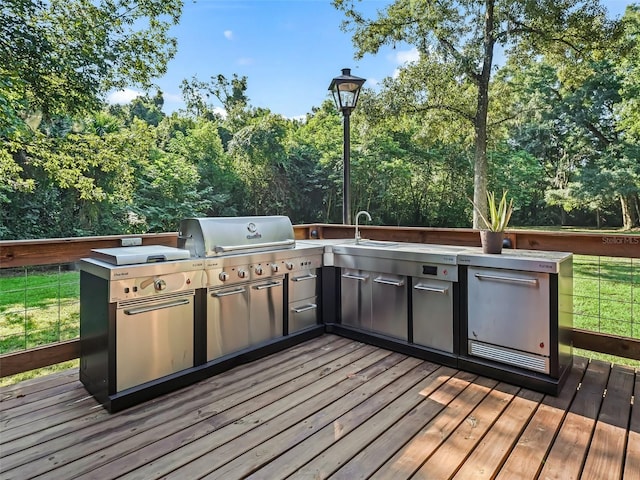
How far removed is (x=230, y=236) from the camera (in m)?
2.68

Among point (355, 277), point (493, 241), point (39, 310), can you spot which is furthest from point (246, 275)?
point (39, 310)

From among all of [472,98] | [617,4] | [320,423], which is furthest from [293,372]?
[617,4]

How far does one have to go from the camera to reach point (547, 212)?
13.2 metres

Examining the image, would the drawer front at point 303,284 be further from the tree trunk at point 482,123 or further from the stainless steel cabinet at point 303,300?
the tree trunk at point 482,123

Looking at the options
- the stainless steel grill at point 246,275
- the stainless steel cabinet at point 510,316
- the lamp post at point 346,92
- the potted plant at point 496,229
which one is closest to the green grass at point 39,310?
the stainless steel grill at point 246,275

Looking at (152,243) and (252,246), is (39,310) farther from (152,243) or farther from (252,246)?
(252,246)

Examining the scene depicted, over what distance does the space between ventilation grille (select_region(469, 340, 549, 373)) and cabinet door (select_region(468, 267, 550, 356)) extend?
0.11 feet

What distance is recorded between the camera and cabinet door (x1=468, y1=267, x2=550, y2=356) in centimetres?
229

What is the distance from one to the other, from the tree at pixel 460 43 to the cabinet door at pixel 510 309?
654 centimetres

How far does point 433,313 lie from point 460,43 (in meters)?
8.48

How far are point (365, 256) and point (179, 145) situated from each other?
9315mm

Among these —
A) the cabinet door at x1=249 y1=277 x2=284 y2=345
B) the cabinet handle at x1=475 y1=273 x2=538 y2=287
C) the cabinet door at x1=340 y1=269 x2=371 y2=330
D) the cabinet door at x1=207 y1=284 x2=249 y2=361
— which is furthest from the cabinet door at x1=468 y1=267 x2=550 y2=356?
the cabinet door at x1=207 y1=284 x2=249 y2=361

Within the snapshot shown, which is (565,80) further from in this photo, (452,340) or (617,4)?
(452,340)

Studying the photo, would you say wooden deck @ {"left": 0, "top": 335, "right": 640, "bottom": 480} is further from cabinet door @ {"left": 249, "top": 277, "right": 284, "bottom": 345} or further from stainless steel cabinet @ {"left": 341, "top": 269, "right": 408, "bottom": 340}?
stainless steel cabinet @ {"left": 341, "top": 269, "right": 408, "bottom": 340}
